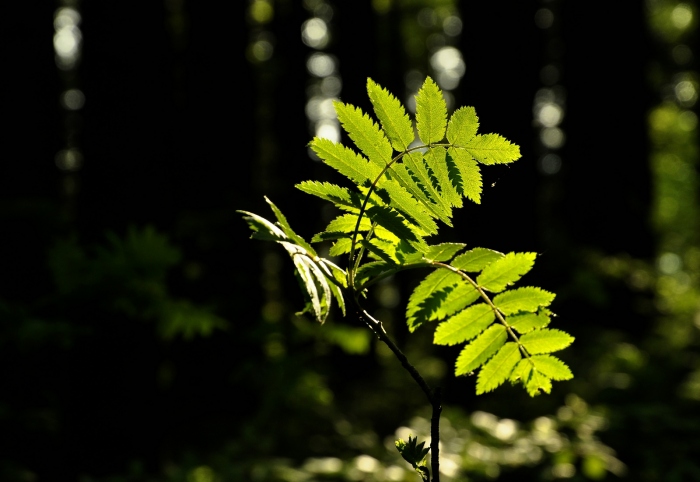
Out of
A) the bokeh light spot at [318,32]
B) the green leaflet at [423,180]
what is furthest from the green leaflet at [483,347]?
the bokeh light spot at [318,32]

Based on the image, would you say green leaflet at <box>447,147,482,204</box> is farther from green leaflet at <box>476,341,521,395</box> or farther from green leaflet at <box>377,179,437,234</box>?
green leaflet at <box>476,341,521,395</box>

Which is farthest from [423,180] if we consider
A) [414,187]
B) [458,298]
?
[458,298]

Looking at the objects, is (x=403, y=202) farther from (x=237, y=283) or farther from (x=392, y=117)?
(x=237, y=283)

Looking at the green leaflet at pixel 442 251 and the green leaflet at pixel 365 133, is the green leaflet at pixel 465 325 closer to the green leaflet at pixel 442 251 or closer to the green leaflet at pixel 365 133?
the green leaflet at pixel 442 251

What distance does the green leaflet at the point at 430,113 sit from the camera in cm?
104

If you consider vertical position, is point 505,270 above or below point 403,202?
below

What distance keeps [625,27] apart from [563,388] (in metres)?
5.28

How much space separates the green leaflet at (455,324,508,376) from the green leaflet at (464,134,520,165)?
0.96ft

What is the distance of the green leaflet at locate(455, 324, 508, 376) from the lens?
1.07 meters

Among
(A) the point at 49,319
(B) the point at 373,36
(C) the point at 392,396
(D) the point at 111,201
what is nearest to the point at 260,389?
(D) the point at 111,201

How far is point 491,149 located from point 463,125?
65 millimetres

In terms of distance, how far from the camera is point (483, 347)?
1090 mm

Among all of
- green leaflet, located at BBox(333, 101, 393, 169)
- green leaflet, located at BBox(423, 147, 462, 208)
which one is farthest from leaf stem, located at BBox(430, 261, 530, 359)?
green leaflet, located at BBox(333, 101, 393, 169)

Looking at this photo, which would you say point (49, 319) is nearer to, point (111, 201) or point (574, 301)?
point (111, 201)
